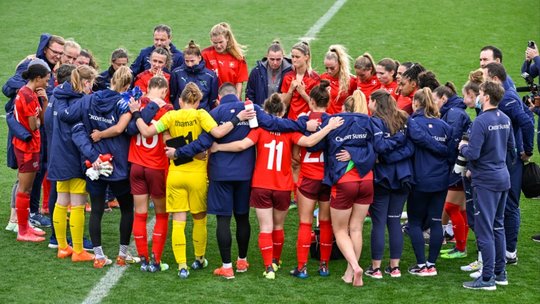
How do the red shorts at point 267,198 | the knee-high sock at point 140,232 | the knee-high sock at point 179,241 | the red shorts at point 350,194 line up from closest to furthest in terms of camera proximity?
1. the red shorts at point 350,194
2. the red shorts at point 267,198
3. the knee-high sock at point 179,241
4. the knee-high sock at point 140,232

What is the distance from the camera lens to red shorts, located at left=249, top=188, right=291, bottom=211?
369 inches

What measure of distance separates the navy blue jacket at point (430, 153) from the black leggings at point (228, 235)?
1.77 metres

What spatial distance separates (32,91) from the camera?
34.6ft

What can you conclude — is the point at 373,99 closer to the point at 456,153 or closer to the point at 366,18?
the point at 456,153

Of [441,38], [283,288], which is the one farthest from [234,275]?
[441,38]

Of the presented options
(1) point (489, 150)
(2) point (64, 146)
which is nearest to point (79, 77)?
(2) point (64, 146)

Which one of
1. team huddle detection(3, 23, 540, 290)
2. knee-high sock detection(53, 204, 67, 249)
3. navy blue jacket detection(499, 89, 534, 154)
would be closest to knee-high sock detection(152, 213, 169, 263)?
team huddle detection(3, 23, 540, 290)

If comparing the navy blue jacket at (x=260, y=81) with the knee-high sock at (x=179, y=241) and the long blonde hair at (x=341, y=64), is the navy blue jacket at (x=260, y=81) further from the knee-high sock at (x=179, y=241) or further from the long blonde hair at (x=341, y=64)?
the knee-high sock at (x=179, y=241)

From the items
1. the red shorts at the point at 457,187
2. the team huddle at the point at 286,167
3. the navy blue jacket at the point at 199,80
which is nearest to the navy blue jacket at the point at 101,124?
the team huddle at the point at 286,167

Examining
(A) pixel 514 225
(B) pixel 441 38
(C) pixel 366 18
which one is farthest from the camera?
(C) pixel 366 18

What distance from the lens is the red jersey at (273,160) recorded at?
9.37 m

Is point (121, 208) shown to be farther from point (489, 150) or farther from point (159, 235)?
point (489, 150)

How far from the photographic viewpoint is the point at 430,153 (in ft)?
31.6

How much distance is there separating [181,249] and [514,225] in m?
3.45
